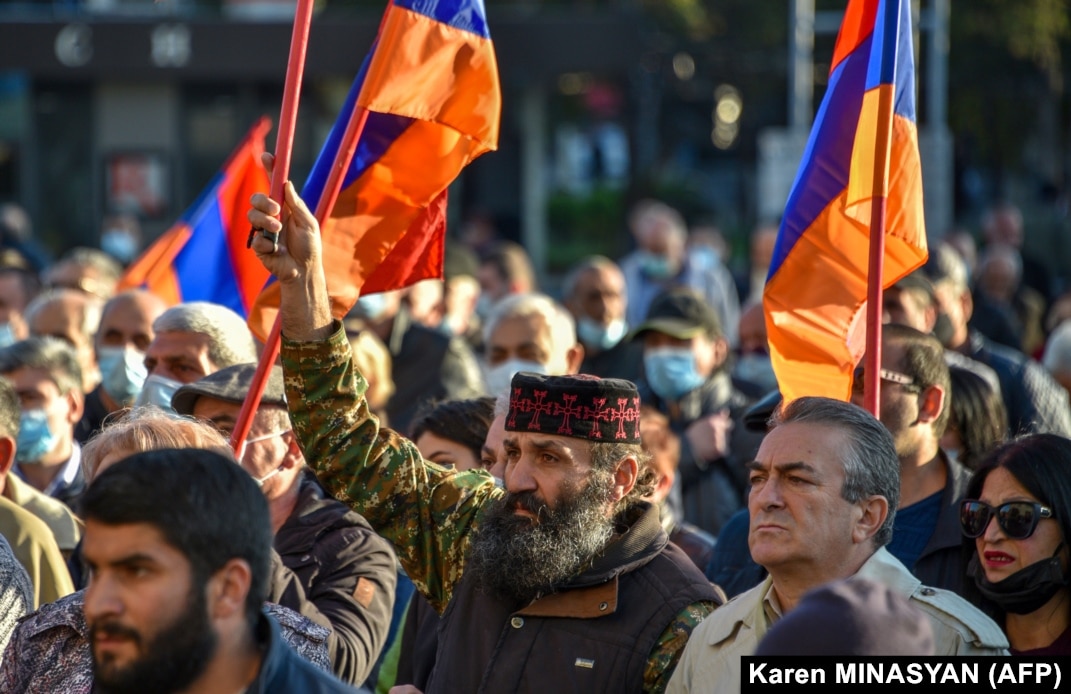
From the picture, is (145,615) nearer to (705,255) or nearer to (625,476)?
(625,476)

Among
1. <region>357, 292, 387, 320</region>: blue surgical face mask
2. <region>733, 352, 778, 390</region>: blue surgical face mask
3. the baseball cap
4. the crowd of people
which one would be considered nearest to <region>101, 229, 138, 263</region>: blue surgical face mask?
<region>357, 292, 387, 320</region>: blue surgical face mask

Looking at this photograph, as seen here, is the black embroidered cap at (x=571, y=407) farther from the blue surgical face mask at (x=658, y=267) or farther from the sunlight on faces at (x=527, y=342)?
the blue surgical face mask at (x=658, y=267)

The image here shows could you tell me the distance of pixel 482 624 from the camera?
4.11 metres

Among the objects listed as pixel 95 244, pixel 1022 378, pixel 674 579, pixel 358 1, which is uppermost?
pixel 358 1

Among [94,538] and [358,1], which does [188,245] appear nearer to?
[94,538]

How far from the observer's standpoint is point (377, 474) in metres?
4.30

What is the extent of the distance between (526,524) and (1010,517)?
1297mm

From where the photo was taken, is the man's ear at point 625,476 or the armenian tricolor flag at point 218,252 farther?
the armenian tricolor flag at point 218,252

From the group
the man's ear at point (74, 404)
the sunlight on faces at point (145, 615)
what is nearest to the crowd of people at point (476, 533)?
the sunlight on faces at point (145, 615)

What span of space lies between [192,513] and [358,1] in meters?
26.7

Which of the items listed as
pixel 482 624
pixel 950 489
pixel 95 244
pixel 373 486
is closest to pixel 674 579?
pixel 482 624

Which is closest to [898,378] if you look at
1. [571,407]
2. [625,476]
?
[625,476]

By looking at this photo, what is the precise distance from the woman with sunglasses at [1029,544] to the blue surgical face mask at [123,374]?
4.15 m

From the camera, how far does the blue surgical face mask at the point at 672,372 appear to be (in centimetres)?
823
